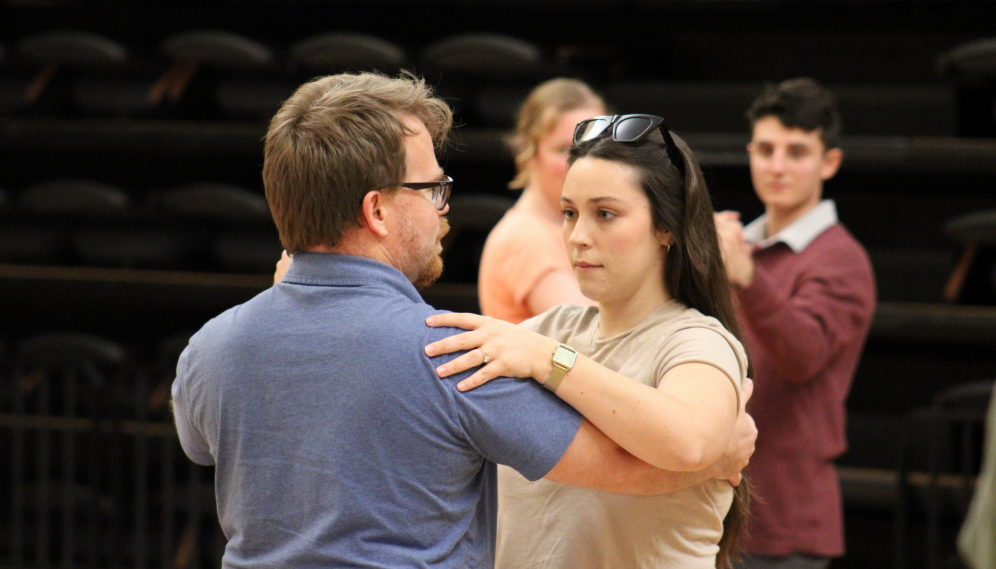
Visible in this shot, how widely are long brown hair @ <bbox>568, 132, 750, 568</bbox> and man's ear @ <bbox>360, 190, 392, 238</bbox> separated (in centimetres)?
31

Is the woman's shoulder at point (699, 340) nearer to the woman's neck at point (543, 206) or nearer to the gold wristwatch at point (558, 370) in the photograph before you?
the gold wristwatch at point (558, 370)

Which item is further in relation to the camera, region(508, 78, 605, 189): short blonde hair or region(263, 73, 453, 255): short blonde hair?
region(508, 78, 605, 189): short blonde hair

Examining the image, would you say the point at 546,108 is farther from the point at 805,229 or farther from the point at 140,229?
the point at 140,229

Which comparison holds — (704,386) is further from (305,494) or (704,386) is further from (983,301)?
(983,301)

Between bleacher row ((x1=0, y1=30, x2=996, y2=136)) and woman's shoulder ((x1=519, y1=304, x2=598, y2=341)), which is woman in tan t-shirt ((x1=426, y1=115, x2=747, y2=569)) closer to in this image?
woman's shoulder ((x1=519, y1=304, x2=598, y2=341))

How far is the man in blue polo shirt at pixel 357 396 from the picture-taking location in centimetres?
108

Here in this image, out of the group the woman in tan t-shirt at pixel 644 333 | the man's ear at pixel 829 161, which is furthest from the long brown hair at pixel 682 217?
the man's ear at pixel 829 161

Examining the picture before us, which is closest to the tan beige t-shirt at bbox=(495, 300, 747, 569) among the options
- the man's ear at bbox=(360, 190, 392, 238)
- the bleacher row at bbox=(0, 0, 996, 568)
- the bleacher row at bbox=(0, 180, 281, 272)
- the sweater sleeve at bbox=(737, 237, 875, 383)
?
the man's ear at bbox=(360, 190, 392, 238)

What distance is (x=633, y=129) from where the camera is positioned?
1302 mm

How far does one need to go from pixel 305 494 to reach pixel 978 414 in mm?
2371

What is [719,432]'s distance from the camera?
1.15 metres

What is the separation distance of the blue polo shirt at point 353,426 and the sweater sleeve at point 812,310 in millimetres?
1017

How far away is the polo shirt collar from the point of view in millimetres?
1130

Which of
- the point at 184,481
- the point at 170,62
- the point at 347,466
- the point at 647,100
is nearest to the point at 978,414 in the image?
the point at 647,100
